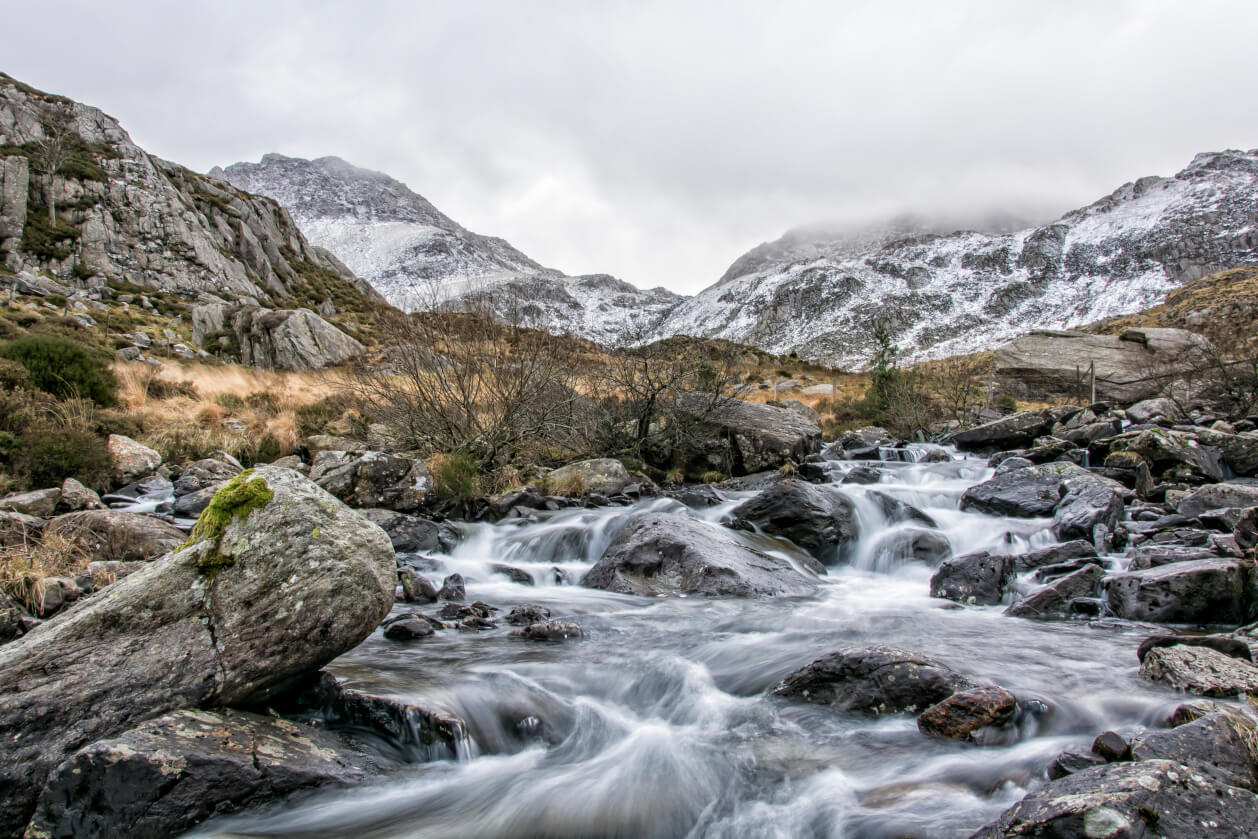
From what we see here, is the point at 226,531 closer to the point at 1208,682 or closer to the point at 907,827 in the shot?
the point at 907,827

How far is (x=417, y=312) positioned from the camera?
11453 millimetres

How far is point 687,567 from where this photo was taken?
288 inches

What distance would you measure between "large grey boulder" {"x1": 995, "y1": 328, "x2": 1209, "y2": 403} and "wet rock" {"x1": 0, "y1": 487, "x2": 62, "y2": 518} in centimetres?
2714

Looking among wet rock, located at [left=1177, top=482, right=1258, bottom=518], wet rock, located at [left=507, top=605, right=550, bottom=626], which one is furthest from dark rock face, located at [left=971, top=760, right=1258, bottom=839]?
wet rock, located at [left=1177, top=482, right=1258, bottom=518]

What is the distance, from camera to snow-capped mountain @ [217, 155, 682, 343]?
108375mm

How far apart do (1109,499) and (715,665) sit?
20.8 feet

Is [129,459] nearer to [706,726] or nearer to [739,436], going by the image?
[706,726]

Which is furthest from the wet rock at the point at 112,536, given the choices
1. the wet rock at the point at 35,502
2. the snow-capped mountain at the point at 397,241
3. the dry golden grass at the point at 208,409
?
the snow-capped mountain at the point at 397,241

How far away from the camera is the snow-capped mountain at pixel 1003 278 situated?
101125 millimetres

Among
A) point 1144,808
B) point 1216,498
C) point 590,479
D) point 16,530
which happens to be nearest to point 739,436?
point 590,479

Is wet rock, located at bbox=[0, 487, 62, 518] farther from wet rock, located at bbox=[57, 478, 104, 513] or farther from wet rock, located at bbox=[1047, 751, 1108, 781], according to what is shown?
wet rock, located at bbox=[1047, 751, 1108, 781]

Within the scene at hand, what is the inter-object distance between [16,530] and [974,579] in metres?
9.90

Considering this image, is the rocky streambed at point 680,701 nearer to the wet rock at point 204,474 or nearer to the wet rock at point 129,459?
the wet rock at point 204,474

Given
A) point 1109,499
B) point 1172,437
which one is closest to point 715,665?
point 1109,499
